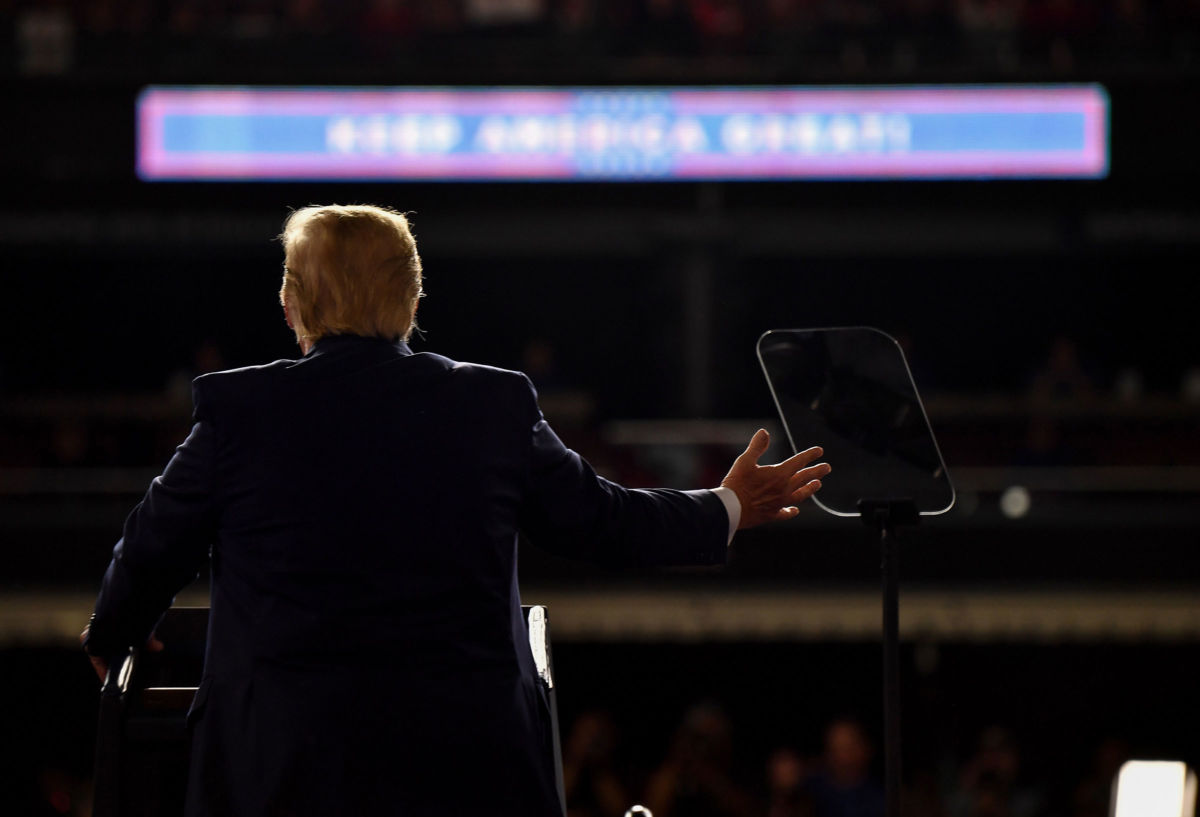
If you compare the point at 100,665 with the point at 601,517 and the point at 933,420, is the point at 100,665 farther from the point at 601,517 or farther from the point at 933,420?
the point at 933,420

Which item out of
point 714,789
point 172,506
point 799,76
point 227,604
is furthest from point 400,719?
point 799,76

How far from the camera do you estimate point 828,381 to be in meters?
2.22

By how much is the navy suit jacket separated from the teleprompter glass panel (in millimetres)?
584

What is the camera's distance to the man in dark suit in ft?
5.58

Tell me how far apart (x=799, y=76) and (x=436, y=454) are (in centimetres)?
891

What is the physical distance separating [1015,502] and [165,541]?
7632 mm

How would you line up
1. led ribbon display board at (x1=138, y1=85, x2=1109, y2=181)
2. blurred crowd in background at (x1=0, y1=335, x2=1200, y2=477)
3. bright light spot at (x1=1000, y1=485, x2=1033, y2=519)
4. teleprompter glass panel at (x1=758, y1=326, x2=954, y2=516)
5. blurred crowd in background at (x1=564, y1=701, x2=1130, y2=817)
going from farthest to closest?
led ribbon display board at (x1=138, y1=85, x2=1109, y2=181)
blurred crowd in background at (x1=0, y1=335, x2=1200, y2=477)
bright light spot at (x1=1000, y1=485, x2=1033, y2=519)
blurred crowd in background at (x1=564, y1=701, x2=1130, y2=817)
teleprompter glass panel at (x1=758, y1=326, x2=954, y2=516)

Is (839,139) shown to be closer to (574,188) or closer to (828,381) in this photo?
(574,188)

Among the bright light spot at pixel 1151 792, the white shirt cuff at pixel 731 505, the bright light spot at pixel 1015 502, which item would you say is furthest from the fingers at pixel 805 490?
the bright light spot at pixel 1015 502

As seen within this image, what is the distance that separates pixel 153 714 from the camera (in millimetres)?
1871

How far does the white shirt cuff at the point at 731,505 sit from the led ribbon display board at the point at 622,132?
28.0ft

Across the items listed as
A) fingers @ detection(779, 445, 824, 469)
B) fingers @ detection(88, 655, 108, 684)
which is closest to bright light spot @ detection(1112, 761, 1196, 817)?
fingers @ detection(779, 445, 824, 469)

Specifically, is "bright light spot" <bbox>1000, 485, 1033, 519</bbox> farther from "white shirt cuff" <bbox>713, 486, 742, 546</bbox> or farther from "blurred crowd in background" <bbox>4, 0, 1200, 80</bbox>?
"white shirt cuff" <bbox>713, 486, 742, 546</bbox>

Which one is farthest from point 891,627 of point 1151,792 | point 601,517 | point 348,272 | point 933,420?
point 933,420
